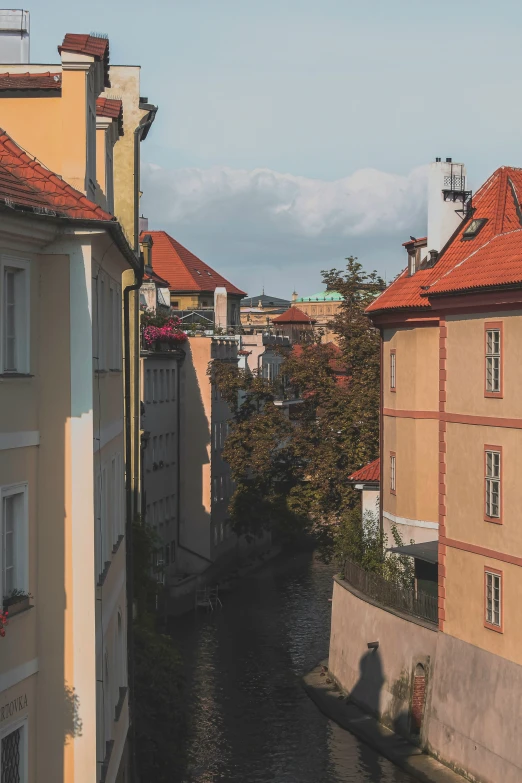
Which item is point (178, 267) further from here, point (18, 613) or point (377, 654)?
point (18, 613)

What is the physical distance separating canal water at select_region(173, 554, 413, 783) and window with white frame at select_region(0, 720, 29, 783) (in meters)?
13.9

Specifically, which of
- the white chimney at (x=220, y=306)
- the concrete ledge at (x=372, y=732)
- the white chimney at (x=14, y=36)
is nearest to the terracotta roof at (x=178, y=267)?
the white chimney at (x=220, y=306)

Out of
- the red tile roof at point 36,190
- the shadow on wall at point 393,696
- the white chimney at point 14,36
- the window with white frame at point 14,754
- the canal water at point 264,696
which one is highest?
the white chimney at point 14,36

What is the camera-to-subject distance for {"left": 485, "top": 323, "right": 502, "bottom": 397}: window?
27.8m

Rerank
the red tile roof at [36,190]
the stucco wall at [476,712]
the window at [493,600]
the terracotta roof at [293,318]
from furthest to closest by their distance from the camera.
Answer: the terracotta roof at [293,318] → the window at [493,600] → the stucco wall at [476,712] → the red tile roof at [36,190]

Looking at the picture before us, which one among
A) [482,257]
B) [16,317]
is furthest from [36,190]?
[482,257]

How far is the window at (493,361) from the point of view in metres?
27.8

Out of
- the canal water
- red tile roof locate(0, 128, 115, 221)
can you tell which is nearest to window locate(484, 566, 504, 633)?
the canal water

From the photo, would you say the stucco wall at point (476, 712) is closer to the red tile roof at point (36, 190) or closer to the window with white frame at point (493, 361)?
the window with white frame at point (493, 361)

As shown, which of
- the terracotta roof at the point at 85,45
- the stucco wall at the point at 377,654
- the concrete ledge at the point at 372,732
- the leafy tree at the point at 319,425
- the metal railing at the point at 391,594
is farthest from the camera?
the leafy tree at the point at 319,425

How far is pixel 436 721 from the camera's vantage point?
1206 inches

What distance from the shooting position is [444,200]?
36094mm

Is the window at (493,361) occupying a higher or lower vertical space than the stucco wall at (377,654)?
higher

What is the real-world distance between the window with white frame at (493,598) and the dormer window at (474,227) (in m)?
9.71
